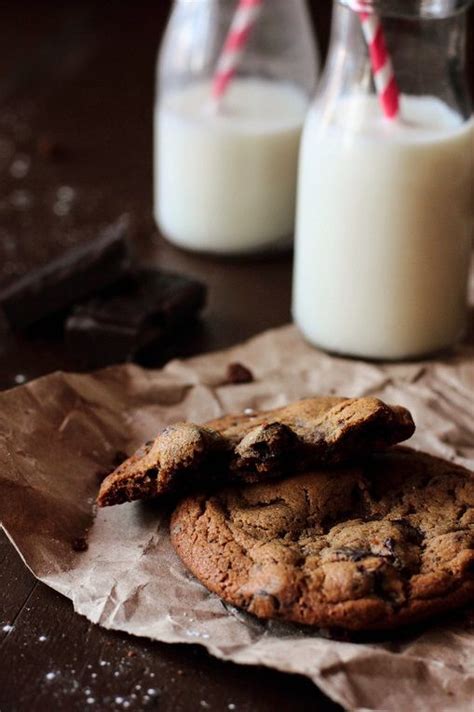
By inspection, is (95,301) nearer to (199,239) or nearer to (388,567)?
(199,239)

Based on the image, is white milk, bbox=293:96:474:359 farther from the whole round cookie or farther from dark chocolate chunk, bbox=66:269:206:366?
the whole round cookie

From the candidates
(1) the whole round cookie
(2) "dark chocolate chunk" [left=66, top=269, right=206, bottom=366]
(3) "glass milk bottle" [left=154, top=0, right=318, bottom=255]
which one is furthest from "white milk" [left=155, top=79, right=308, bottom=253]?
(1) the whole round cookie

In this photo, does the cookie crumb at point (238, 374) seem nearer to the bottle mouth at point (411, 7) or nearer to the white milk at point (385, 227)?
the white milk at point (385, 227)

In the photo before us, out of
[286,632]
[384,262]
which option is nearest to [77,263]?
[384,262]

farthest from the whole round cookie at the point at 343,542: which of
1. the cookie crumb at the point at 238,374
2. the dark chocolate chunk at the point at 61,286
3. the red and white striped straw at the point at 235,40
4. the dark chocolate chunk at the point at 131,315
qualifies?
the red and white striped straw at the point at 235,40

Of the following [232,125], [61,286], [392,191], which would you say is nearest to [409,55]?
[392,191]

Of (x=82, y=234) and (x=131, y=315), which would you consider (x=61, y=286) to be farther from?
(x=82, y=234)
